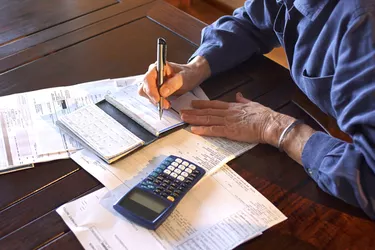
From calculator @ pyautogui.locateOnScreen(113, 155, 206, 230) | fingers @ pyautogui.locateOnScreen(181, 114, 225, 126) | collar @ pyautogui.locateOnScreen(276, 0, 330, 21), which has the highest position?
collar @ pyautogui.locateOnScreen(276, 0, 330, 21)

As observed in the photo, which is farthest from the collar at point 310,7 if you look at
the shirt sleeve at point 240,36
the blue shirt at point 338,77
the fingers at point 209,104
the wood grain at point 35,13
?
the wood grain at point 35,13

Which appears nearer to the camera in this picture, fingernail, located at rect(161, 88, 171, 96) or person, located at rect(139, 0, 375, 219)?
person, located at rect(139, 0, 375, 219)

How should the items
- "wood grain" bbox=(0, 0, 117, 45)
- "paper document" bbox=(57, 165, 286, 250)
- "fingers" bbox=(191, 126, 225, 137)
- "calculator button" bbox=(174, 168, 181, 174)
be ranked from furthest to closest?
"wood grain" bbox=(0, 0, 117, 45)
"fingers" bbox=(191, 126, 225, 137)
"calculator button" bbox=(174, 168, 181, 174)
"paper document" bbox=(57, 165, 286, 250)

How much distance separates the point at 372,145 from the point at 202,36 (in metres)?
0.52

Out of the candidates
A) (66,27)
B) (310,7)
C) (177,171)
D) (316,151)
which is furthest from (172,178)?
(66,27)

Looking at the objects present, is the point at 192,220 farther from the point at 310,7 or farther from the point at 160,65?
the point at 310,7

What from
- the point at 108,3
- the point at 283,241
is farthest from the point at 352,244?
the point at 108,3

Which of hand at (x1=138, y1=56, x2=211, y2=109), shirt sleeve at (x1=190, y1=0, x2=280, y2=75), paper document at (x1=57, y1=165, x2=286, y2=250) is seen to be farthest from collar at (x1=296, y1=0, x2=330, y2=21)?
paper document at (x1=57, y1=165, x2=286, y2=250)

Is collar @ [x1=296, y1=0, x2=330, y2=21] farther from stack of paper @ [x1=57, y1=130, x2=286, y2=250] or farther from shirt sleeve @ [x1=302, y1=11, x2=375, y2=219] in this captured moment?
stack of paper @ [x1=57, y1=130, x2=286, y2=250]

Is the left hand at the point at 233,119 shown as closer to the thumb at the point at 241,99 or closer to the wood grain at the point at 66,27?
the thumb at the point at 241,99

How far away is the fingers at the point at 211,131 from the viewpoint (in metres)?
0.97

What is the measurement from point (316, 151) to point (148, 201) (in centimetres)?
32

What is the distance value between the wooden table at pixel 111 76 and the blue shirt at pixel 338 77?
0.13 feet

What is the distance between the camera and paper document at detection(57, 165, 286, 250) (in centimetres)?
75
